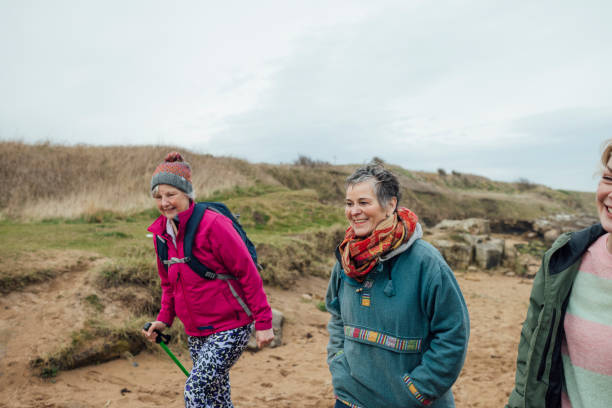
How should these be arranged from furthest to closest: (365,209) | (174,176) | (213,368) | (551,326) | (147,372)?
(147,372) < (174,176) < (213,368) < (365,209) < (551,326)

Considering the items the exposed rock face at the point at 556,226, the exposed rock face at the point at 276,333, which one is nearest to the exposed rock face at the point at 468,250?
the exposed rock face at the point at 556,226

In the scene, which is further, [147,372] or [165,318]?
[147,372]

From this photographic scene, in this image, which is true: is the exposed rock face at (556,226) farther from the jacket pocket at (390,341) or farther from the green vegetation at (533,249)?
the jacket pocket at (390,341)

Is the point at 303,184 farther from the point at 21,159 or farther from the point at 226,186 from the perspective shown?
the point at 21,159

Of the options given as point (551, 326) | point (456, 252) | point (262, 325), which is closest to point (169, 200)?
point (262, 325)

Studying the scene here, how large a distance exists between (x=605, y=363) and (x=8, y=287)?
6776 millimetres

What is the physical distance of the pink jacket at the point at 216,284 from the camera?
2.88m

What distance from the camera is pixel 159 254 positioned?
3086mm

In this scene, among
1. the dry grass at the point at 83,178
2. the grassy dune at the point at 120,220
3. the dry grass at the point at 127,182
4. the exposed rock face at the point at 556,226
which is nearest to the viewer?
the grassy dune at the point at 120,220

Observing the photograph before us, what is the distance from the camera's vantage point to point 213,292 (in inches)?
114

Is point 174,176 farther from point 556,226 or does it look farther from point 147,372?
point 556,226

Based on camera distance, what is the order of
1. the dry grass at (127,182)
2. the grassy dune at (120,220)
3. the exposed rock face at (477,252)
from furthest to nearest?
the exposed rock face at (477,252), the dry grass at (127,182), the grassy dune at (120,220)

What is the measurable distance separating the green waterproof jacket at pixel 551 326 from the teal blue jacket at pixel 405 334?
11.7 inches

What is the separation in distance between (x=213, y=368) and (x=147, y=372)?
3.01 metres
